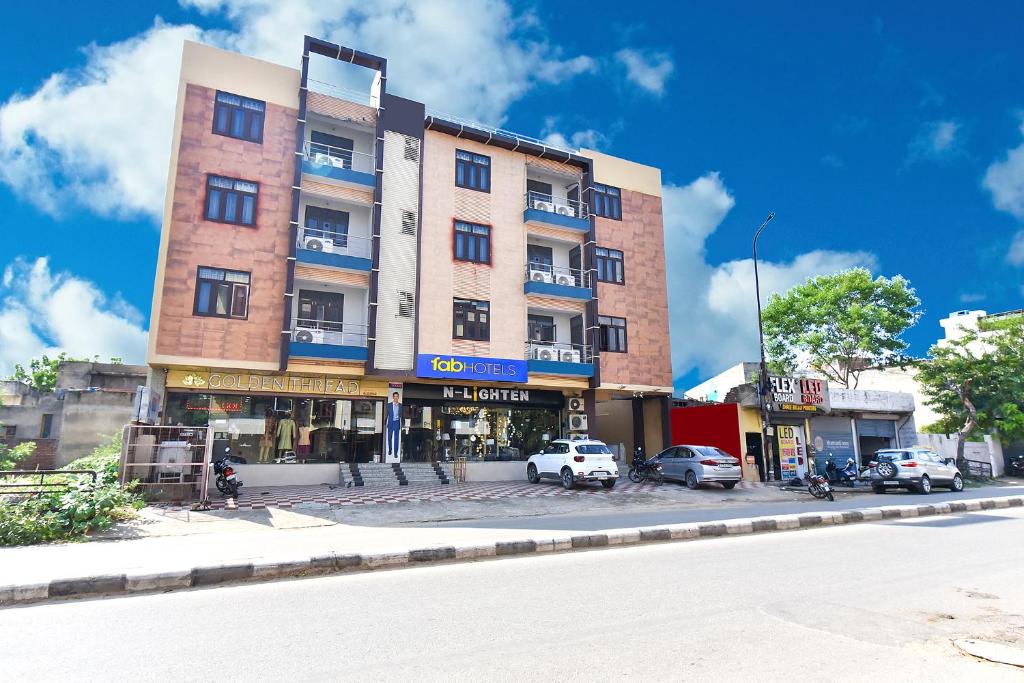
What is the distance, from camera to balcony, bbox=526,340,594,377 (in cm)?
2570

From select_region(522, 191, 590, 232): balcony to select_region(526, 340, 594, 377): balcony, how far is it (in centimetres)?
541

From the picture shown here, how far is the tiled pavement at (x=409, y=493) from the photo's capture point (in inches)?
656

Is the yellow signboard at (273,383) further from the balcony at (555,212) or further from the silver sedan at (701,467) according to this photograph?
the silver sedan at (701,467)

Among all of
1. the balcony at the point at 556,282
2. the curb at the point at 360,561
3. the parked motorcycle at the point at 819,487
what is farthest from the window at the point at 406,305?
the parked motorcycle at the point at 819,487

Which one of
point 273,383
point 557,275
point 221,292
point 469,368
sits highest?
point 557,275

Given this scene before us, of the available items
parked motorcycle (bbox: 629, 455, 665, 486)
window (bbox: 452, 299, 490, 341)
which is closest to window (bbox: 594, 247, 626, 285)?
window (bbox: 452, 299, 490, 341)

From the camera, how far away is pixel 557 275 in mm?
27312

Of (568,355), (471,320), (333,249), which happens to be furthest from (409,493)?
(568,355)

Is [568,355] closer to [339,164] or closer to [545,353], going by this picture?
[545,353]

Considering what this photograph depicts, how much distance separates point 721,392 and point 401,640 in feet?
141

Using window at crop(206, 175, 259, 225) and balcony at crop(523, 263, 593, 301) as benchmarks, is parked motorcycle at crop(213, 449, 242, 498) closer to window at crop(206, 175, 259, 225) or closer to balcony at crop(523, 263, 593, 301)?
A: window at crop(206, 175, 259, 225)

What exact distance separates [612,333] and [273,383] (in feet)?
48.5

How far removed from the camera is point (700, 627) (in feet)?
17.6

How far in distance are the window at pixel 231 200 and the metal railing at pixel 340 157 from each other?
2.83 meters
